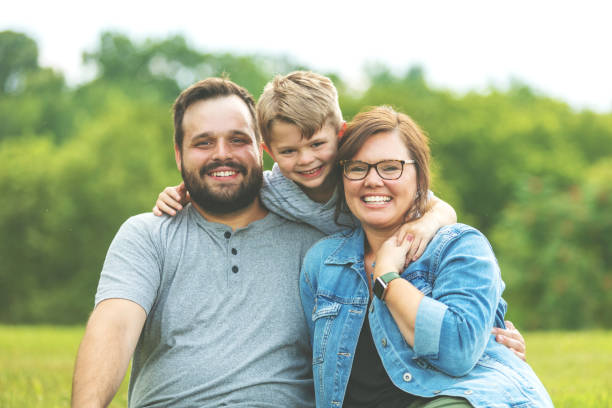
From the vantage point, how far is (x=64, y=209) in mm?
27047

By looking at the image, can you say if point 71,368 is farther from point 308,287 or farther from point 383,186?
point 383,186

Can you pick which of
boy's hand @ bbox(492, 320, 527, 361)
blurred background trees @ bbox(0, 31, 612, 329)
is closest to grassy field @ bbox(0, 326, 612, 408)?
boy's hand @ bbox(492, 320, 527, 361)

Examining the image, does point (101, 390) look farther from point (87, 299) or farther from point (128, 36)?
point (128, 36)

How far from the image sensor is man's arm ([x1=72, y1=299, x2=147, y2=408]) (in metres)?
3.07

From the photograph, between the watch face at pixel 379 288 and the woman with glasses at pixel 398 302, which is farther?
the watch face at pixel 379 288

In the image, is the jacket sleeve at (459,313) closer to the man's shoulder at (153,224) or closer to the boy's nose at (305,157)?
the boy's nose at (305,157)

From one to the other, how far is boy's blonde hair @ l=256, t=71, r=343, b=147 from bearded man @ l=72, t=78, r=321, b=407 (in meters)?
0.11

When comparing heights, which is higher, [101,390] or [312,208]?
[312,208]

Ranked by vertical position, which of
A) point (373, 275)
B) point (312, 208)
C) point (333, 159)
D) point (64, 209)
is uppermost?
point (333, 159)

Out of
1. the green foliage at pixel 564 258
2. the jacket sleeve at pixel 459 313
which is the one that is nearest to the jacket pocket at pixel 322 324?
the jacket sleeve at pixel 459 313

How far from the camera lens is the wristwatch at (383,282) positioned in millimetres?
2961

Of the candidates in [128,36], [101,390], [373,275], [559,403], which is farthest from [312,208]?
[128,36]

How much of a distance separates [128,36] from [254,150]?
40752 mm

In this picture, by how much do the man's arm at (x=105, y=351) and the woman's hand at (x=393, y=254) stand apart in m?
1.19
